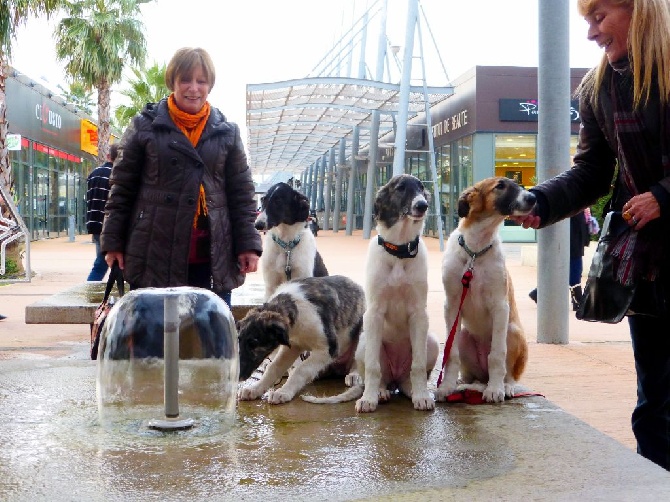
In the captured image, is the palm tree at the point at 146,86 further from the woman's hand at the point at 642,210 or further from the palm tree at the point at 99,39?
the woman's hand at the point at 642,210

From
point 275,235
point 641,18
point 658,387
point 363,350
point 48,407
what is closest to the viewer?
point 641,18

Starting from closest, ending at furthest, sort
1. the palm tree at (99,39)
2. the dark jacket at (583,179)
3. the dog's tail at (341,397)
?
the dark jacket at (583,179) < the dog's tail at (341,397) < the palm tree at (99,39)

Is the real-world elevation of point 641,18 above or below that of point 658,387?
above

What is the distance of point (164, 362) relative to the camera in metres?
3.26

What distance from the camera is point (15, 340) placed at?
27.5ft

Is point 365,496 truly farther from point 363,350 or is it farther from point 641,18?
point 641,18

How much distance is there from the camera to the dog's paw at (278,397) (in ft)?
13.0

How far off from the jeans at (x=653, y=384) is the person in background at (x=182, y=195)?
7.75 feet

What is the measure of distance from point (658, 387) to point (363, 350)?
147 centimetres

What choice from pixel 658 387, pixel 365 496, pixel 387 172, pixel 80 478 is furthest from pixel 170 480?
pixel 387 172

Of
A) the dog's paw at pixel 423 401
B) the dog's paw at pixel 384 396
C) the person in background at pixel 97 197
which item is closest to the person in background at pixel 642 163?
the dog's paw at pixel 423 401

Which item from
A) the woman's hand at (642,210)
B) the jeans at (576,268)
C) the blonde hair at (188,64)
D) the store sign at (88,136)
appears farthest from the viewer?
the store sign at (88,136)

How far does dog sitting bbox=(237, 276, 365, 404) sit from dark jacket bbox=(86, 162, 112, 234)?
329 centimetres

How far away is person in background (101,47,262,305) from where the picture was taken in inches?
178
